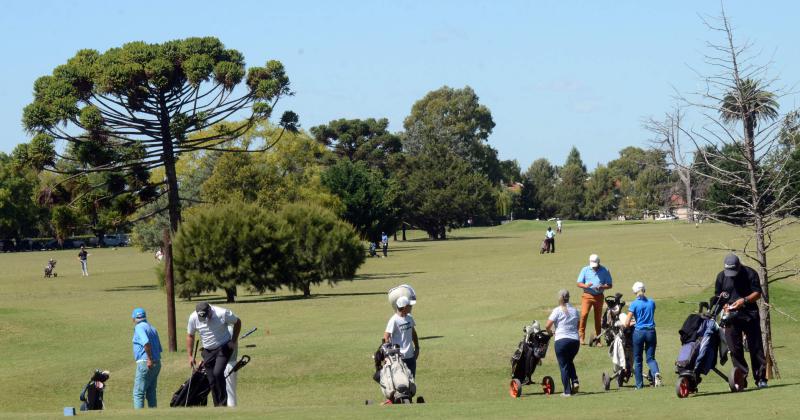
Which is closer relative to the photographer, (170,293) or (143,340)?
(143,340)

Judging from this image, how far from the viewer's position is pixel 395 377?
1561 cm

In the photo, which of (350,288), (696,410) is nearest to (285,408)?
(696,410)

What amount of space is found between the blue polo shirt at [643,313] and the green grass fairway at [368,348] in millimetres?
990

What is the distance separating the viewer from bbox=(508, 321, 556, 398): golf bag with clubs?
1739 centimetres

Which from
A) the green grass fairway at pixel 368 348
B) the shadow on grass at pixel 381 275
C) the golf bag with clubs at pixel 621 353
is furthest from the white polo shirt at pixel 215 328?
the shadow on grass at pixel 381 275

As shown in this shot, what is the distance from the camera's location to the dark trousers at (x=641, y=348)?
17772 millimetres

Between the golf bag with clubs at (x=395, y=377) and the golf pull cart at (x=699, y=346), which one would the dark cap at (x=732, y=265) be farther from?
the golf bag with clubs at (x=395, y=377)

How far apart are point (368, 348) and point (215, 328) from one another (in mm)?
8847

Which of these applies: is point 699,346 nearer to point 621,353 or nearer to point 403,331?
point 403,331

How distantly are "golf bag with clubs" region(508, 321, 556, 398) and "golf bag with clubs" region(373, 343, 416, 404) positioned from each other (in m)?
2.32

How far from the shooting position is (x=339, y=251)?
47.6 metres

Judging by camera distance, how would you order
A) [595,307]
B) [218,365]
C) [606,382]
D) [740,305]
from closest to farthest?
[740,305] → [218,365] → [606,382] → [595,307]

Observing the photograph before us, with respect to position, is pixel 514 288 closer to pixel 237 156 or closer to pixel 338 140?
pixel 237 156

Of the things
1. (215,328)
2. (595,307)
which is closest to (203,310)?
(215,328)
